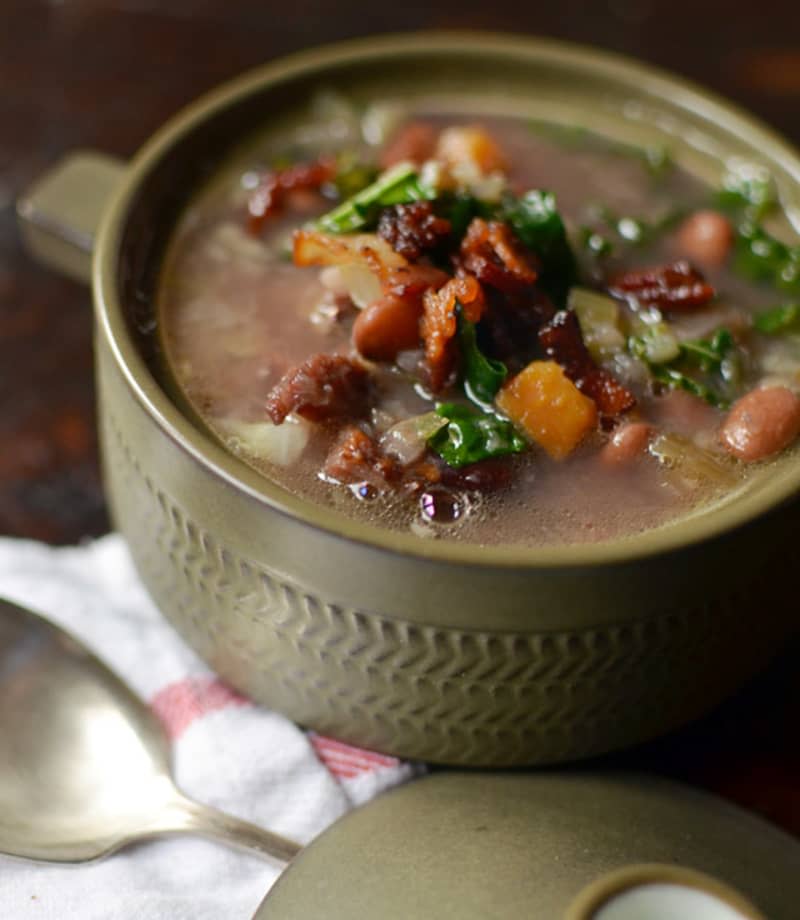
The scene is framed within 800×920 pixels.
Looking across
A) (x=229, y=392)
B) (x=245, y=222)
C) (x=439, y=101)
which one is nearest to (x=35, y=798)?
(x=229, y=392)

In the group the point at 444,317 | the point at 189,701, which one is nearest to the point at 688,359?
the point at 444,317

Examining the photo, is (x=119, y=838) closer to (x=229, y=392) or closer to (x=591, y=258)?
(x=229, y=392)

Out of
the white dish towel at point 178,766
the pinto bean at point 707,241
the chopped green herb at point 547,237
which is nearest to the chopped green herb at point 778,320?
the pinto bean at point 707,241

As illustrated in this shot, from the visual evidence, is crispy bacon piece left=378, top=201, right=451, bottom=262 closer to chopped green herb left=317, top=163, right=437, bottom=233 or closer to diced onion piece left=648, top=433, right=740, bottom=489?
chopped green herb left=317, top=163, right=437, bottom=233

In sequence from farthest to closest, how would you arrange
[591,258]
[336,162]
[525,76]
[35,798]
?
[525,76] → [336,162] → [591,258] → [35,798]

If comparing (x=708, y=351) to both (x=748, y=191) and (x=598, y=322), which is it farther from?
(x=748, y=191)
